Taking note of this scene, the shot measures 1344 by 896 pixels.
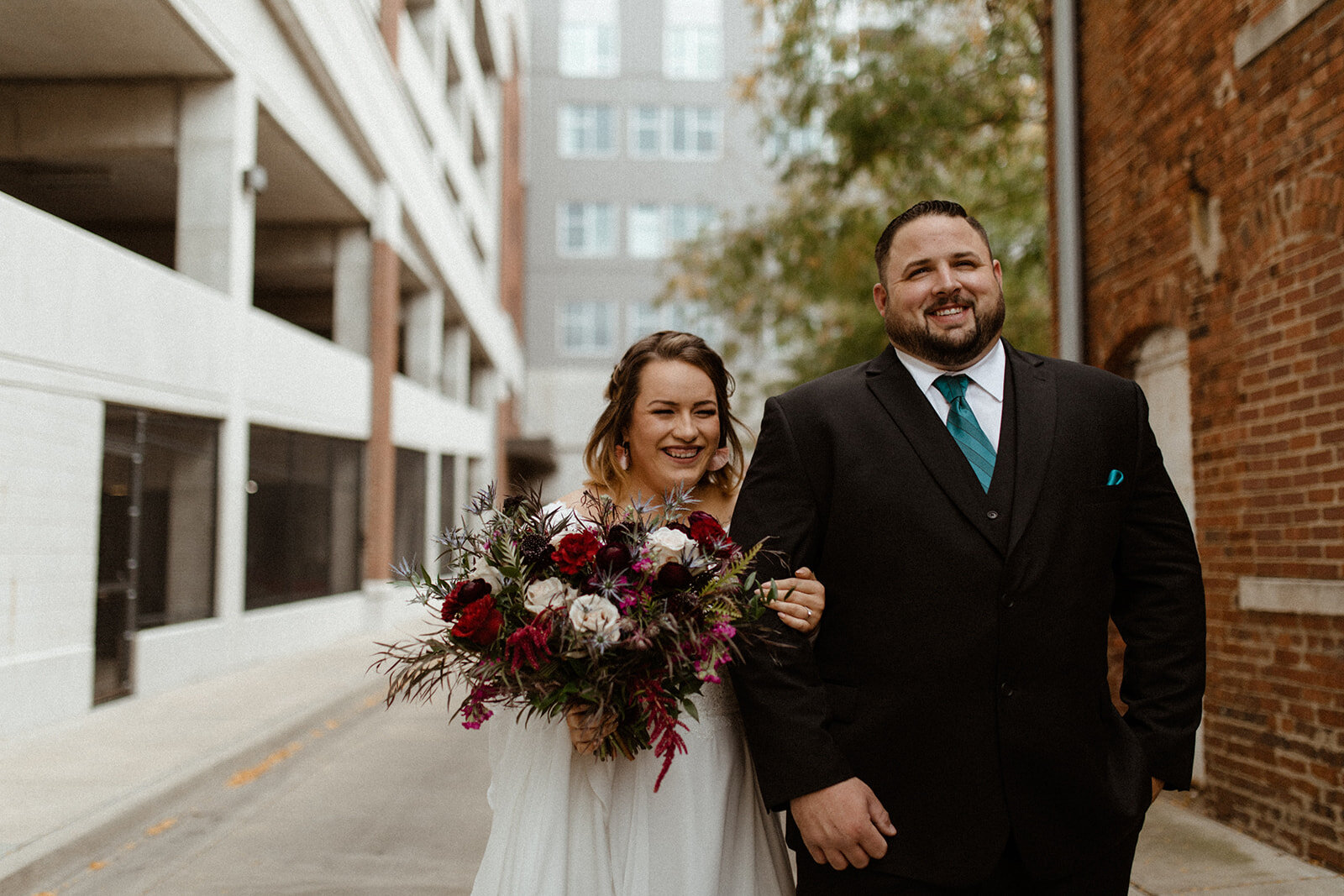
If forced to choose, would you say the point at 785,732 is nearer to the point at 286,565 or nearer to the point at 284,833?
the point at 284,833

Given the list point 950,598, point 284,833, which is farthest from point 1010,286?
point 950,598

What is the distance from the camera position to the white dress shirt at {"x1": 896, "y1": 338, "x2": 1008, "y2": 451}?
2656 millimetres

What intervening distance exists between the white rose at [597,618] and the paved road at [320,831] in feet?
11.4

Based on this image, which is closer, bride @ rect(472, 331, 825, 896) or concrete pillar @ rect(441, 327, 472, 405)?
bride @ rect(472, 331, 825, 896)

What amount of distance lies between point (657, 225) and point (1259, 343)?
118 ft

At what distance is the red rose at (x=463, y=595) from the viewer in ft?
8.61

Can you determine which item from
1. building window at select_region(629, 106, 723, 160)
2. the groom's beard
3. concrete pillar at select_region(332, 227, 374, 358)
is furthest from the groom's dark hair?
building window at select_region(629, 106, 723, 160)

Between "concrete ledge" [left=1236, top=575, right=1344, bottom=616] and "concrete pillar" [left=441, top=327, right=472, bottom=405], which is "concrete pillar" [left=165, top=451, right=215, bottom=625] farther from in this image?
"concrete pillar" [left=441, top=327, right=472, bottom=405]

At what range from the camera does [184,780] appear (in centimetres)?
705

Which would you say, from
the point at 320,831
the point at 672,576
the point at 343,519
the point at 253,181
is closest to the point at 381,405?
the point at 343,519

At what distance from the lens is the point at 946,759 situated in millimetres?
2447

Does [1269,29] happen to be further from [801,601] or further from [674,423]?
[801,601]

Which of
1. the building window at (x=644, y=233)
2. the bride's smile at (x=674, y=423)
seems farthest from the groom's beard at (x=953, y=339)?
the building window at (x=644, y=233)

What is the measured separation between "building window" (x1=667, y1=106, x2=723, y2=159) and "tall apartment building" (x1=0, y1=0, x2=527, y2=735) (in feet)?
59.9
